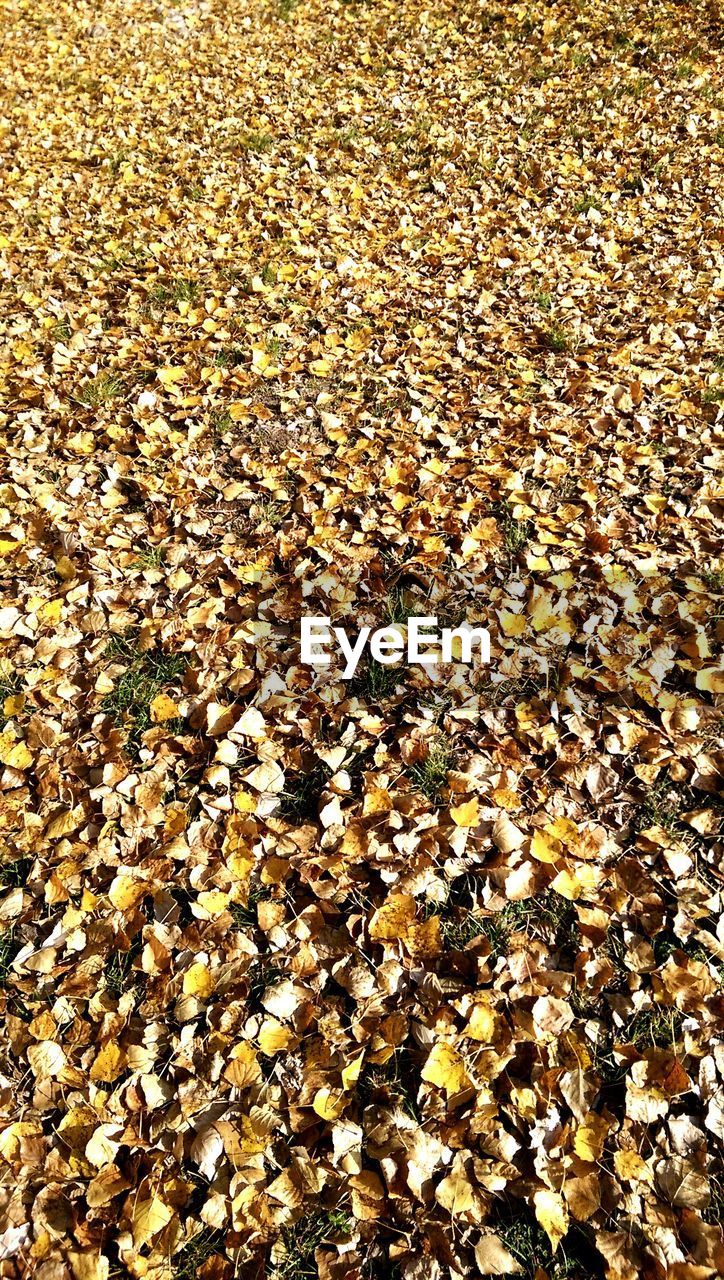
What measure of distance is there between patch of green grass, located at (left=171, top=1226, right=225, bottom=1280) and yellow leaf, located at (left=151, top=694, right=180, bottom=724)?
1412 mm

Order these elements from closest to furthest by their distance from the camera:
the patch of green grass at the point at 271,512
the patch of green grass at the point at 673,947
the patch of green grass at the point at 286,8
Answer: the patch of green grass at the point at 673,947 < the patch of green grass at the point at 271,512 < the patch of green grass at the point at 286,8

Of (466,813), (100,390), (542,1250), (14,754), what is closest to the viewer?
(542,1250)

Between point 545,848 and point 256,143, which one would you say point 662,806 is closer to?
point 545,848

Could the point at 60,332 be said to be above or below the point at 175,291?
below

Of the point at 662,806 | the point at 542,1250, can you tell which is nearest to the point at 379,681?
the point at 662,806

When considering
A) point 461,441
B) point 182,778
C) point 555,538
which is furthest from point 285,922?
point 461,441

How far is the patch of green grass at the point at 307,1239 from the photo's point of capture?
5.30 ft

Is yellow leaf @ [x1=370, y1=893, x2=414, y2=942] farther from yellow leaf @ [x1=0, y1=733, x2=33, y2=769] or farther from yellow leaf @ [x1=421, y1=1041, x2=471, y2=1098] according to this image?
yellow leaf @ [x1=0, y1=733, x2=33, y2=769]

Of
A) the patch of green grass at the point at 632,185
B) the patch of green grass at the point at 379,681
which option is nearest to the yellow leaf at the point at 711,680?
the patch of green grass at the point at 379,681

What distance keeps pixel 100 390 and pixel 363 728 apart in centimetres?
235

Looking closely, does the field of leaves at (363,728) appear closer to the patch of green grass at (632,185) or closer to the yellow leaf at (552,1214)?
the yellow leaf at (552,1214)

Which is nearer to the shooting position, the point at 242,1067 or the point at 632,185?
the point at 242,1067

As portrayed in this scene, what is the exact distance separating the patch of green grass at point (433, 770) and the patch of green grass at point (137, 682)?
0.83m

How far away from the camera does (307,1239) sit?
1.64 metres
